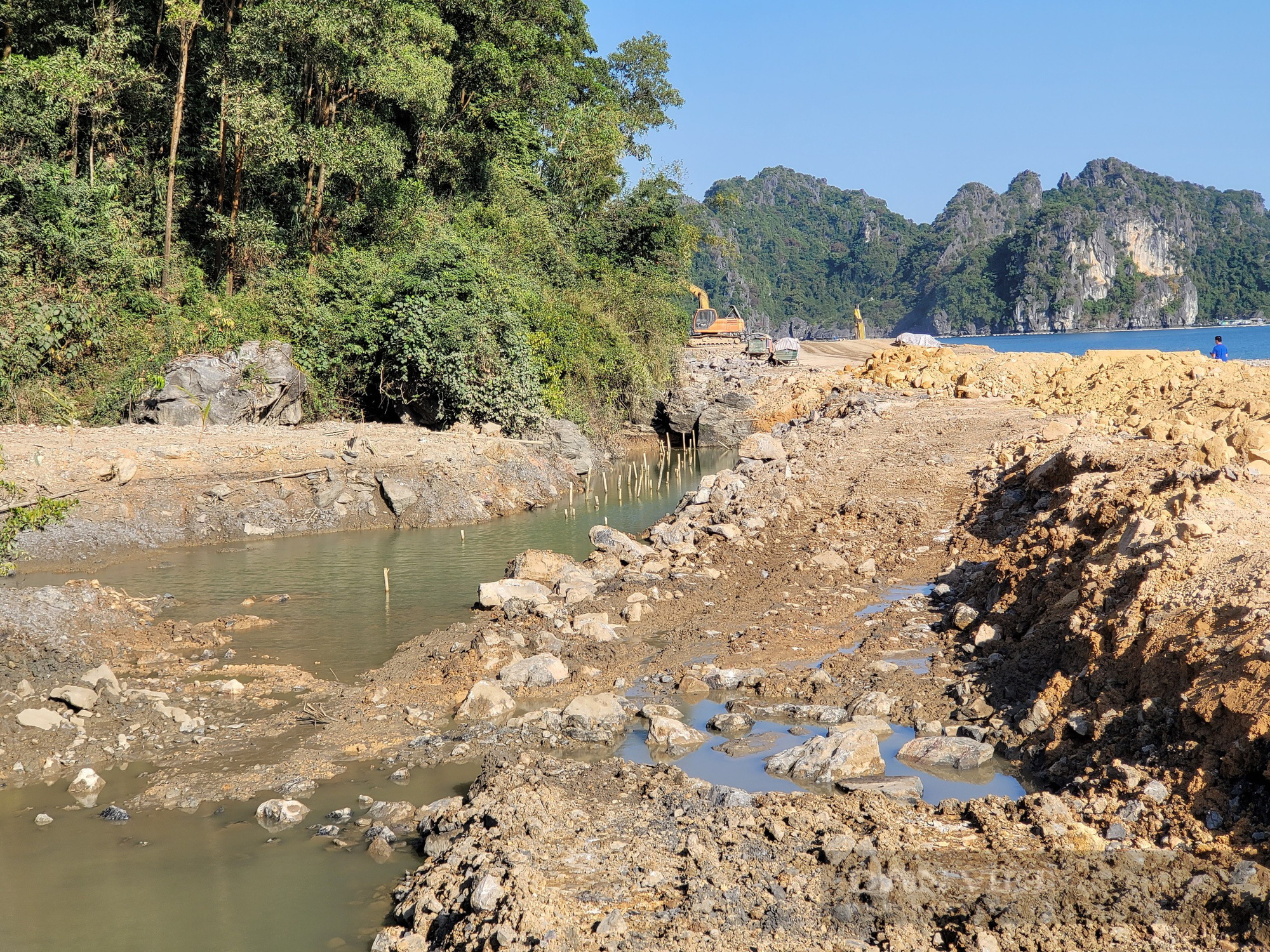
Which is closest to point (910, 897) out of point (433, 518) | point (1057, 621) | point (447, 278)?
point (1057, 621)

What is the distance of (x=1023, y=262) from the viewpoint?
105 metres

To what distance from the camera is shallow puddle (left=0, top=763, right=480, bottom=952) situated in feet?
16.8

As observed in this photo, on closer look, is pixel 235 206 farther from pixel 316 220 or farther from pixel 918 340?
pixel 918 340

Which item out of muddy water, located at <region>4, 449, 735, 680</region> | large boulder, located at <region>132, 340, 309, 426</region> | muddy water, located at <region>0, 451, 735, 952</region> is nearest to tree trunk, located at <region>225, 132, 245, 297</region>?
large boulder, located at <region>132, 340, 309, 426</region>

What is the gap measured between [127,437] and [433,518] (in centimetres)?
Result: 489

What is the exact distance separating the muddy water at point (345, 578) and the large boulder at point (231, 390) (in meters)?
3.29

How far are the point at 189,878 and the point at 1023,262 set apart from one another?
112m

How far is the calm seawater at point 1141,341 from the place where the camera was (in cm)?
6150

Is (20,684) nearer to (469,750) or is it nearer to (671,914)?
(469,750)

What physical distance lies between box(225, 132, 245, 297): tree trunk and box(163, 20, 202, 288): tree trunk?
107 centimetres

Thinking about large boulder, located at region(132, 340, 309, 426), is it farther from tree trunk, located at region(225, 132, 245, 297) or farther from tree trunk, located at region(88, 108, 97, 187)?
tree trunk, located at region(88, 108, 97, 187)

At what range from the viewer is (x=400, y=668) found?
8.95m

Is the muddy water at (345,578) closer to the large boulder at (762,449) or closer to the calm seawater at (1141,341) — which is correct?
the large boulder at (762,449)

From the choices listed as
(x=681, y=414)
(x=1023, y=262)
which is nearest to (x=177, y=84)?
(x=681, y=414)
